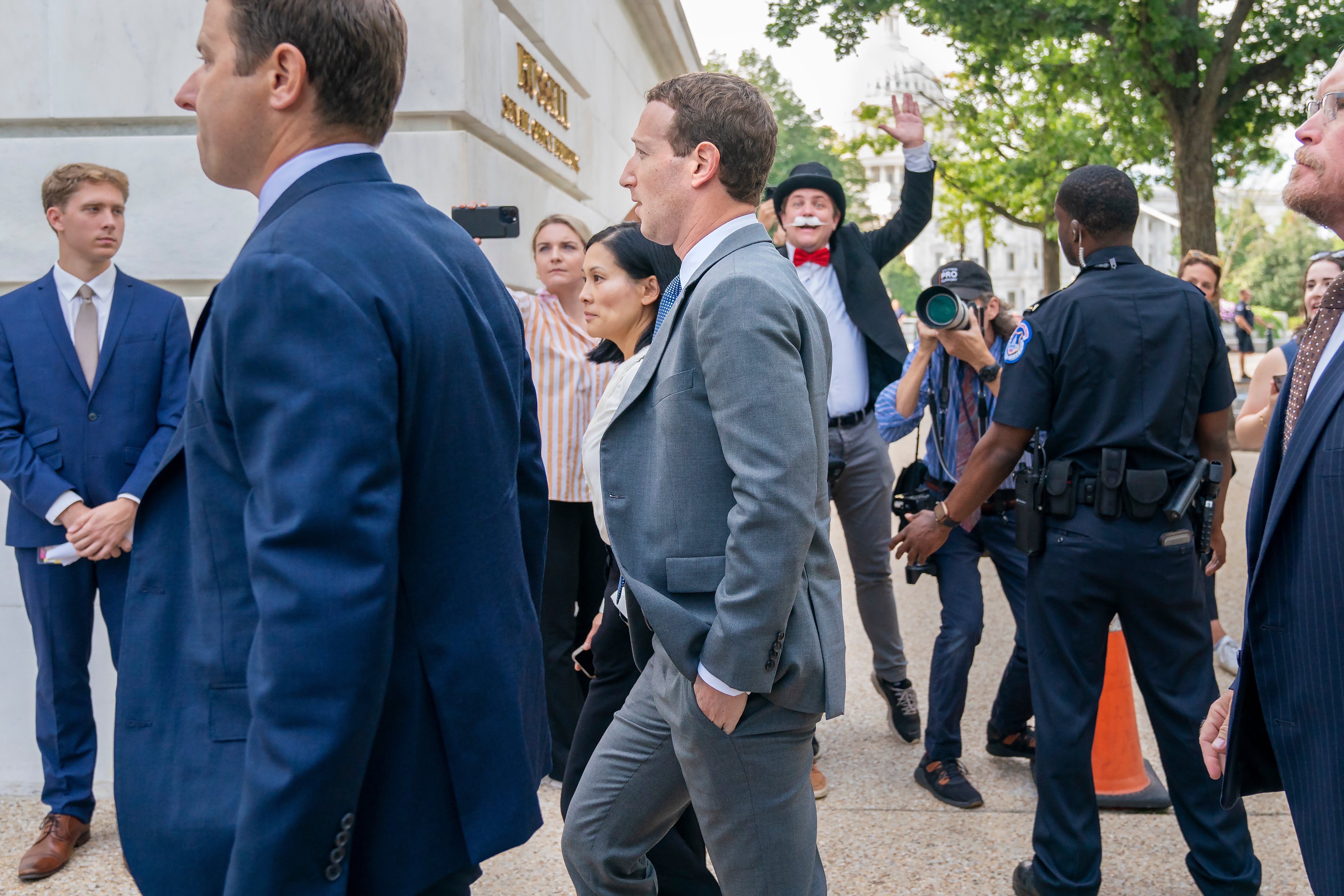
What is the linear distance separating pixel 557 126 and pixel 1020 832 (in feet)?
16.0

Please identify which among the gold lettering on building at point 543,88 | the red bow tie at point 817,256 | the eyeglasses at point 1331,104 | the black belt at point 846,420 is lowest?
the black belt at point 846,420

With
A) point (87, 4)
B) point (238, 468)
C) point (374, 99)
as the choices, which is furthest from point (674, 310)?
point (87, 4)

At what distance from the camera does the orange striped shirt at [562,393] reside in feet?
15.2

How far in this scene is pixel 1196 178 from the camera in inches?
568

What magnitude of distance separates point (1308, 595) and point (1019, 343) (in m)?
1.60

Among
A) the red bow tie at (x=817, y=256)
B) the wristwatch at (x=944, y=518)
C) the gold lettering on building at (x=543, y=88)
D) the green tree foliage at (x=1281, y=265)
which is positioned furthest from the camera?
the green tree foliage at (x=1281, y=265)

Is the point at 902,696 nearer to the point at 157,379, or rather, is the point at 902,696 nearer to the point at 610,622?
the point at 610,622

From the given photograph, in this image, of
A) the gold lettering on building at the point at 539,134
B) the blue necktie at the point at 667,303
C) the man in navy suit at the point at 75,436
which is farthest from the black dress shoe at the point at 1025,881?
the gold lettering on building at the point at 539,134

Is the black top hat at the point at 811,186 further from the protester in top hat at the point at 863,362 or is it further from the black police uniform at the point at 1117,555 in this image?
the black police uniform at the point at 1117,555

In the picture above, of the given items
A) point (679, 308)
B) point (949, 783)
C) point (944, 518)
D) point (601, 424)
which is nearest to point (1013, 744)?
point (949, 783)

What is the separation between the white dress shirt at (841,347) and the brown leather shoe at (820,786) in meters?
1.53

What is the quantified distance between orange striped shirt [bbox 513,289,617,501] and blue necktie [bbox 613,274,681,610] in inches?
70.3

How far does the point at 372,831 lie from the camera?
5.25ft

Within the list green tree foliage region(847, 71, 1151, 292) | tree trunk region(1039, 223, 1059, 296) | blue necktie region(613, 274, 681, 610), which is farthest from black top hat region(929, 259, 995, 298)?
tree trunk region(1039, 223, 1059, 296)
